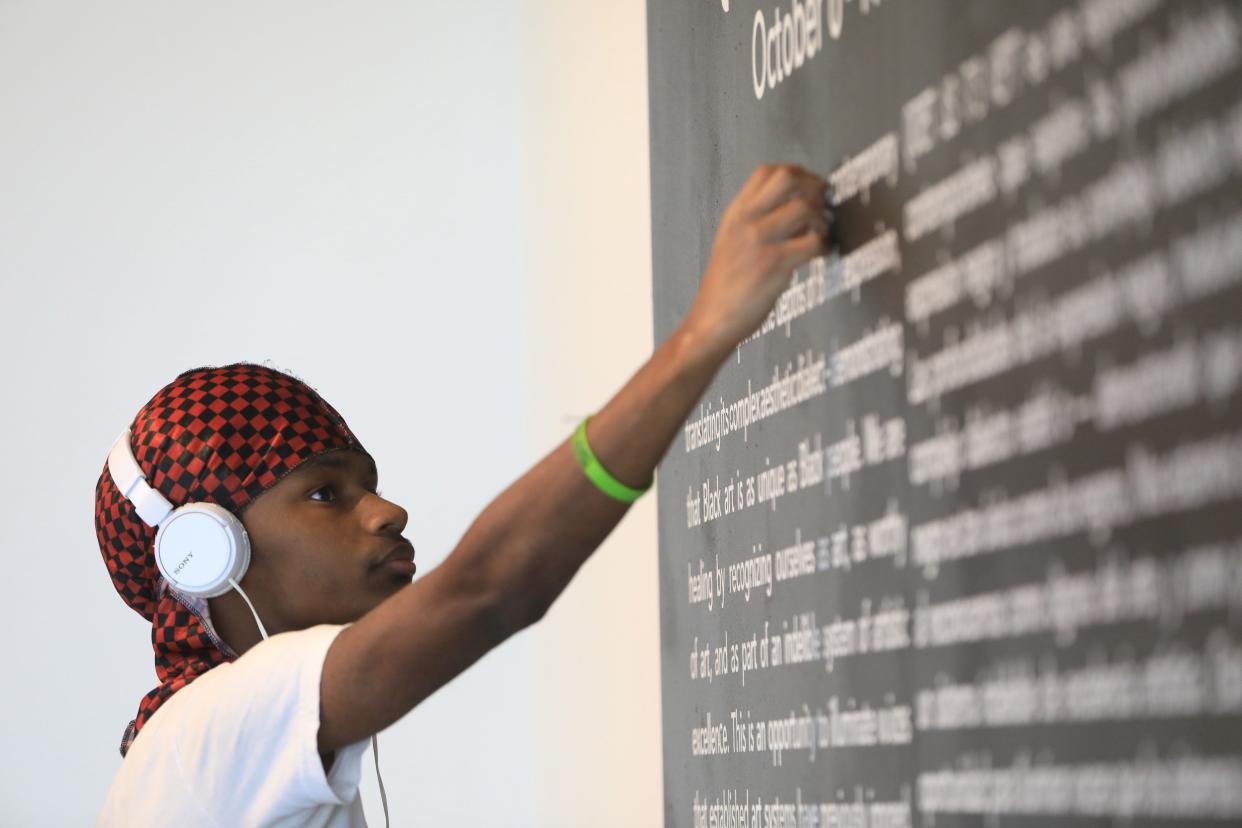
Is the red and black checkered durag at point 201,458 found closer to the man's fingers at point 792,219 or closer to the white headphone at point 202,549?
the white headphone at point 202,549

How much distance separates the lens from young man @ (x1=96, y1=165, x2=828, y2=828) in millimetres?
1012

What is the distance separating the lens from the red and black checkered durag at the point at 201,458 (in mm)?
1436

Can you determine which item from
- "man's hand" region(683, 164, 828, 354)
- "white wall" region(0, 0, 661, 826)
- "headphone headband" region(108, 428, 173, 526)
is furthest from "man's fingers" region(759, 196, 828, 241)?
"white wall" region(0, 0, 661, 826)

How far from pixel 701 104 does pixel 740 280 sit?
64 cm

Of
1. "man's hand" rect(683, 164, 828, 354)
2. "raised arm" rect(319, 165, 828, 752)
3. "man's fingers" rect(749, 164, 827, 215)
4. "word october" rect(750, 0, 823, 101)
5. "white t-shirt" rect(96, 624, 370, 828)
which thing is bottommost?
"white t-shirt" rect(96, 624, 370, 828)

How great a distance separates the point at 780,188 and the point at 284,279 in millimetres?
2065

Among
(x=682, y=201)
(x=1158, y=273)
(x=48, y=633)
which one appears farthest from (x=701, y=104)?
(x=48, y=633)

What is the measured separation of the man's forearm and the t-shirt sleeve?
0.69 feet

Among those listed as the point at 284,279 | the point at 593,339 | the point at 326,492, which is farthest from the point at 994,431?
the point at 284,279

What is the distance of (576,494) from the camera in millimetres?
1007

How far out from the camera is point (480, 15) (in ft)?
10.1

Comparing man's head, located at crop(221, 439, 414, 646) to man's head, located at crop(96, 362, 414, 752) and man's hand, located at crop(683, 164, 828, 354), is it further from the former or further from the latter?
man's hand, located at crop(683, 164, 828, 354)

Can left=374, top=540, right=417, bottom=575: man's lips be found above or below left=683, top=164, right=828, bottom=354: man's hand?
below

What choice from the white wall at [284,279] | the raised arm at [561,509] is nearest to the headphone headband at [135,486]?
the raised arm at [561,509]
